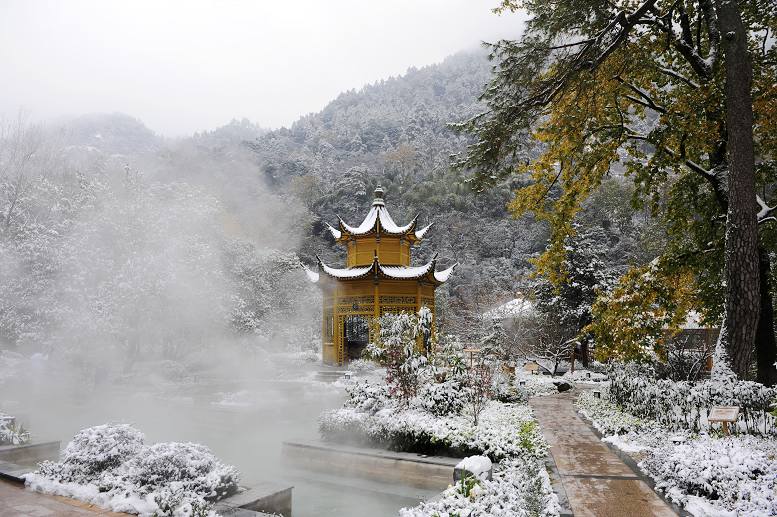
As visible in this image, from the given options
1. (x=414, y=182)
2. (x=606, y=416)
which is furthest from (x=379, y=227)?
(x=414, y=182)

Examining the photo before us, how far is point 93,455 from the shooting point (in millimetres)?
5227

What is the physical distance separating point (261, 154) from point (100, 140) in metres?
29.3

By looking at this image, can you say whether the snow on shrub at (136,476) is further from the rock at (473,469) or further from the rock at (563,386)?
the rock at (563,386)

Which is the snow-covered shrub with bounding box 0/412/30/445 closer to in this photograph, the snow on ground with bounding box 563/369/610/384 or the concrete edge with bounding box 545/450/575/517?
the concrete edge with bounding box 545/450/575/517

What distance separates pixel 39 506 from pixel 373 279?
15.6 meters

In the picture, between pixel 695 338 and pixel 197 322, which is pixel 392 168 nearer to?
pixel 197 322

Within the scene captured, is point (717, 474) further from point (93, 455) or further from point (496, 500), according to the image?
point (93, 455)

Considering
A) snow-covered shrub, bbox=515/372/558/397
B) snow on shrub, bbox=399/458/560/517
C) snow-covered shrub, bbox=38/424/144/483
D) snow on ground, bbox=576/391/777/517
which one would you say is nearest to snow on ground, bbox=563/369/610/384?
snow-covered shrub, bbox=515/372/558/397

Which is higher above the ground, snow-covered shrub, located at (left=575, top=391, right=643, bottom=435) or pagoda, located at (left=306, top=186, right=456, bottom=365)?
pagoda, located at (left=306, top=186, right=456, bottom=365)

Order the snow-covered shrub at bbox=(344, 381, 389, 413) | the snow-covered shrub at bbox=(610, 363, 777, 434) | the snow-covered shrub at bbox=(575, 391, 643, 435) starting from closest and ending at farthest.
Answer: the snow-covered shrub at bbox=(610, 363, 777, 434), the snow-covered shrub at bbox=(575, 391, 643, 435), the snow-covered shrub at bbox=(344, 381, 389, 413)

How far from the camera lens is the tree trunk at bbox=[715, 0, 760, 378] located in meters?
7.40

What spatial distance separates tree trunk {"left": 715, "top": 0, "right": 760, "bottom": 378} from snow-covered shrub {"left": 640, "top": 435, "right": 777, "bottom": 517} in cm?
239

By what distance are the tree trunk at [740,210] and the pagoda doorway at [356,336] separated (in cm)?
1509

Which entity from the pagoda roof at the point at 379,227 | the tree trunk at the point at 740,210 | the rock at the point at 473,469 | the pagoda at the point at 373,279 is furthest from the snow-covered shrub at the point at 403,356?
the pagoda roof at the point at 379,227
